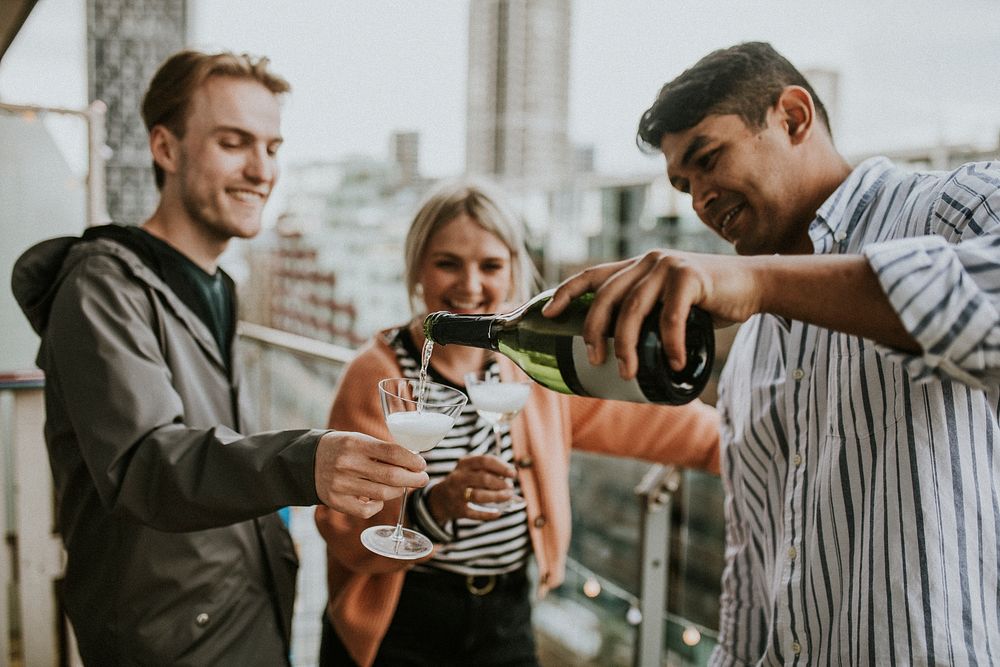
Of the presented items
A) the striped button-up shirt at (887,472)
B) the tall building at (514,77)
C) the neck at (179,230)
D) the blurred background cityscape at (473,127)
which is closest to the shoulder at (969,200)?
the striped button-up shirt at (887,472)

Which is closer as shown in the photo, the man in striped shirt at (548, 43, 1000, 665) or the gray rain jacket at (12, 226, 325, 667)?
the man in striped shirt at (548, 43, 1000, 665)

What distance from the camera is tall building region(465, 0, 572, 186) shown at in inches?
2547

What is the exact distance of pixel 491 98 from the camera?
6562 cm

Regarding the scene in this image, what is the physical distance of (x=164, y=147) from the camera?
1.65m

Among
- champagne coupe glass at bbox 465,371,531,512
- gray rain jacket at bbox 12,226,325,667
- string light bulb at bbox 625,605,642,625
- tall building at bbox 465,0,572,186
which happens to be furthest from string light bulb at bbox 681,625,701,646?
tall building at bbox 465,0,572,186

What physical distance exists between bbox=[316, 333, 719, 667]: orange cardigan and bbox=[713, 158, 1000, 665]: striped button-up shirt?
597mm

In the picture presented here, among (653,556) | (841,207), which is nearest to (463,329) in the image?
(841,207)

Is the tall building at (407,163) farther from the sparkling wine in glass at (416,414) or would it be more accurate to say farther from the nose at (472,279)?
the sparkling wine in glass at (416,414)

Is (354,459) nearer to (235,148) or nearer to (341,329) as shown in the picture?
(235,148)

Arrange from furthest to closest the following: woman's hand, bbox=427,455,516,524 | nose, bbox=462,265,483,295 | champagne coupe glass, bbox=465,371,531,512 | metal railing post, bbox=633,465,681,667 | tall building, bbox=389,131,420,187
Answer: tall building, bbox=389,131,420,187 → metal railing post, bbox=633,465,681,667 → nose, bbox=462,265,483,295 → champagne coupe glass, bbox=465,371,531,512 → woman's hand, bbox=427,455,516,524

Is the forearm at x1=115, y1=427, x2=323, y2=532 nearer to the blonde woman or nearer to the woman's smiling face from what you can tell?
the blonde woman

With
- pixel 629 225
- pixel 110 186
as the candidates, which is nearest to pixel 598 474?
pixel 629 225

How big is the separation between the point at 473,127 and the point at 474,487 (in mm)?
67540

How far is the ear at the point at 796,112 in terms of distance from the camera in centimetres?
117
